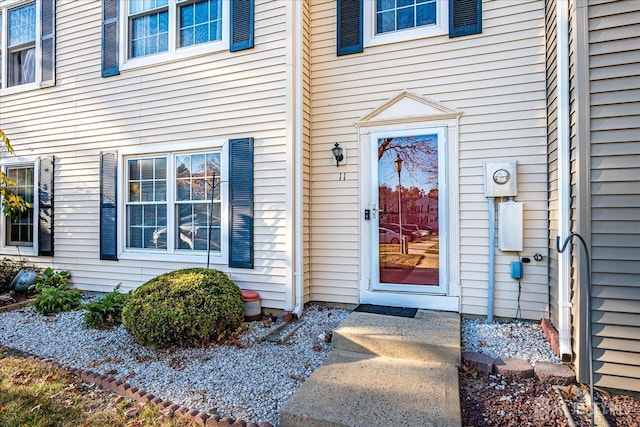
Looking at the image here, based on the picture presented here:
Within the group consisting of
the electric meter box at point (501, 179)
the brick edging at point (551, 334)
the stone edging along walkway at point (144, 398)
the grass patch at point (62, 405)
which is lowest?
the grass patch at point (62, 405)

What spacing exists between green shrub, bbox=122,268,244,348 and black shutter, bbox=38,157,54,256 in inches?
129

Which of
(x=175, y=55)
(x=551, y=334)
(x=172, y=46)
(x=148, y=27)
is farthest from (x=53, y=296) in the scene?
(x=551, y=334)

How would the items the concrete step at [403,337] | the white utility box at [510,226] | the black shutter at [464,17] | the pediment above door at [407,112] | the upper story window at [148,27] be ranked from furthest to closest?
the upper story window at [148,27], the pediment above door at [407,112], the black shutter at [464,17], the white utility box at [510,226], the concrete step at [403,337]

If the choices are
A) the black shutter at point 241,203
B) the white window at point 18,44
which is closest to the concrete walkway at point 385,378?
the black shutter at point 241,203

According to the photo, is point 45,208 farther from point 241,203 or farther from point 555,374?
point 555,374

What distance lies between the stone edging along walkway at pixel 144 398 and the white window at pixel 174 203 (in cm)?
197

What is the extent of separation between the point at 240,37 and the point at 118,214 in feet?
9.91

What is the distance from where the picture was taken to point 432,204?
13.7 ft

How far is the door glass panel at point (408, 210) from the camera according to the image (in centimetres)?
418

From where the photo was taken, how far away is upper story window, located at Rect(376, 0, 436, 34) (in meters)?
4.25

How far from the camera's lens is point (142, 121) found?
17.1ft

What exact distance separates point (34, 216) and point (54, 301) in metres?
1.96

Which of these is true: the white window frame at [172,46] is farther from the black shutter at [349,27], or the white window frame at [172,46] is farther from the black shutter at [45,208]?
the black shutter at [45,208]

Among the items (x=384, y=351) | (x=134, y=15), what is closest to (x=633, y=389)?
(x=384, y=351)
